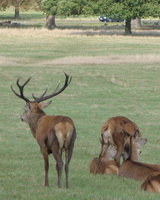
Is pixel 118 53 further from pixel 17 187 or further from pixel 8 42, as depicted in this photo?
pixel 17 187

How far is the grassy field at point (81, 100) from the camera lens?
294 inches

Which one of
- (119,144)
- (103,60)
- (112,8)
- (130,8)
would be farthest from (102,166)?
(130,8)

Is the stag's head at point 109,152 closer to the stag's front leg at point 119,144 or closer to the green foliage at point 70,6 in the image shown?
the stag's front leg at point 119,144

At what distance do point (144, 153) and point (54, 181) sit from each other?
4228mm

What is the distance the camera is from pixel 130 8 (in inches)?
2018

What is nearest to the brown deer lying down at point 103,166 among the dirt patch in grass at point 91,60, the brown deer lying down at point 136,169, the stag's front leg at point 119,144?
the stag's front leg at point 119,144

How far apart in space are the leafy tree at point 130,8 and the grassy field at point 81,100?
9.54 ft

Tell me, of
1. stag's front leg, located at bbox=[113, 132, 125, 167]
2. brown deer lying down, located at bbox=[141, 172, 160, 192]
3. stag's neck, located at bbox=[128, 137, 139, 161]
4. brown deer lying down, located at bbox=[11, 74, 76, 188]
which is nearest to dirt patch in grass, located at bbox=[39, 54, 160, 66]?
stag's neck, located at bbox=[128, 137, 139, 161]

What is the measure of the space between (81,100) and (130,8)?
107ft

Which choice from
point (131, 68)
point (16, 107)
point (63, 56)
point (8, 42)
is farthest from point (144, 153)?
point (8, 42)

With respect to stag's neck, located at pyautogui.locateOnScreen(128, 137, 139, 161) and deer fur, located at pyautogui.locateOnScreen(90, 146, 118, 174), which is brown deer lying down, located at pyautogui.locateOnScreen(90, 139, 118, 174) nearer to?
deer fur, located at pyautogui.locateOnScreen(90, 146, 118, 174)

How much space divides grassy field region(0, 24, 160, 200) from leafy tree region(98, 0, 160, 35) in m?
2.91

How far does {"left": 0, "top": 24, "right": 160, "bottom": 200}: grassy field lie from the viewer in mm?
7469

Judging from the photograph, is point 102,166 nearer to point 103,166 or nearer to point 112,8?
point 103,166
